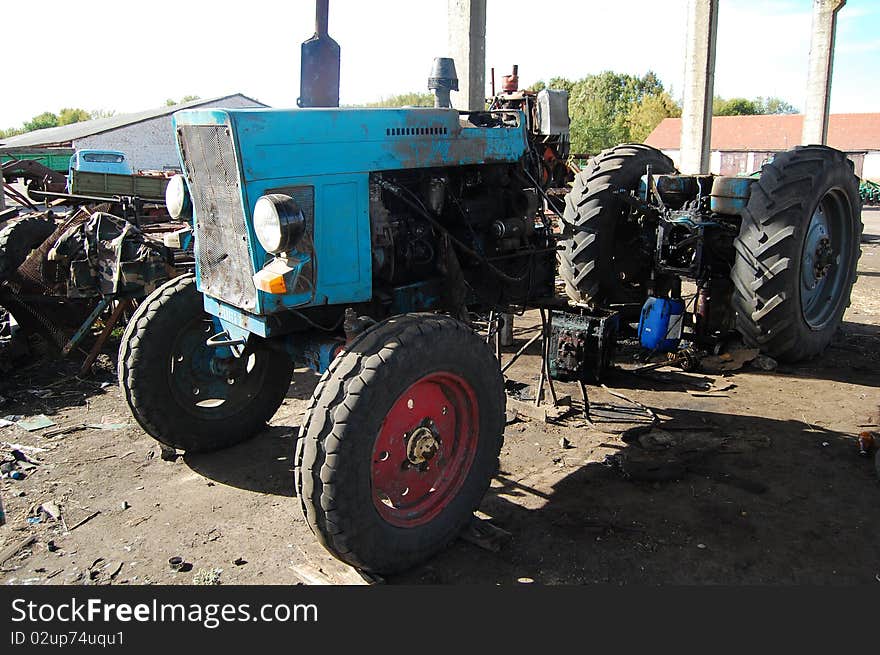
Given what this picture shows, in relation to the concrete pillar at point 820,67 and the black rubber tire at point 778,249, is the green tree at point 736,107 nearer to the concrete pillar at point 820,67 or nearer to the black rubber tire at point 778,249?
the concrete pillar at point 820,67

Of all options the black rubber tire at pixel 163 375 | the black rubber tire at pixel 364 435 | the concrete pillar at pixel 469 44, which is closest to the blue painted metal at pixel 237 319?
the black rubber tire at pixel 163 375

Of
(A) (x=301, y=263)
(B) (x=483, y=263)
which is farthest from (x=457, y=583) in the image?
(B) (x=483, y=263)

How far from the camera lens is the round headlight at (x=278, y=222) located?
3113 mm

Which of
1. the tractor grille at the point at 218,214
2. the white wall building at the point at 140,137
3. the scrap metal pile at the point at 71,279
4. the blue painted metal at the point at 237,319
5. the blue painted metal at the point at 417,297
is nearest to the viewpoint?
the tractor grille at the point at 218,214

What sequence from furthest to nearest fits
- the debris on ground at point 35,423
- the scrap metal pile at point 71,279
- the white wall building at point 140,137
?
the white wall building at point 140,137
the scrap metal pile at point 71,279
the debris on ground at point 35,423

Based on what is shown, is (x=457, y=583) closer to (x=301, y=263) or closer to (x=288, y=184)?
(x=301, y=263)

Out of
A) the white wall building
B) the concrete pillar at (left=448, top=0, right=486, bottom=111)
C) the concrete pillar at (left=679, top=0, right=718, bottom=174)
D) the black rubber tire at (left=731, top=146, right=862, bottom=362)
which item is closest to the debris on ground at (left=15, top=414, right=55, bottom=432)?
the black rubber tire at (left=731, top=146, right=862, bottom=362)

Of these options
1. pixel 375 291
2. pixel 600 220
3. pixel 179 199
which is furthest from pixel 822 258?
pixel 179 199

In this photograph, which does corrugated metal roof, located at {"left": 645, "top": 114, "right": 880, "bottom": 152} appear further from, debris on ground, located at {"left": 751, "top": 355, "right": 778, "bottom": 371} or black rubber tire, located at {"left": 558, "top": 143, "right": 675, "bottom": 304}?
debris on ground, located at {"left": 751, "top": 355, "right": 778, "bottom": 371}

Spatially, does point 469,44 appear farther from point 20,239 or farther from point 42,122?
point 42,122

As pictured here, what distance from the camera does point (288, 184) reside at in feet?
11.0

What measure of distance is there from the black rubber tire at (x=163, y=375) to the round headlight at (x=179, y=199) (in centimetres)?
46

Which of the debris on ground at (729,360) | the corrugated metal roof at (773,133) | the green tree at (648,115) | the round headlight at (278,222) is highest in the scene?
the green tree at (648,115)

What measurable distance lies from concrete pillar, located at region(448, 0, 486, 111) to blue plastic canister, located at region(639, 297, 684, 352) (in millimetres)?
4894
